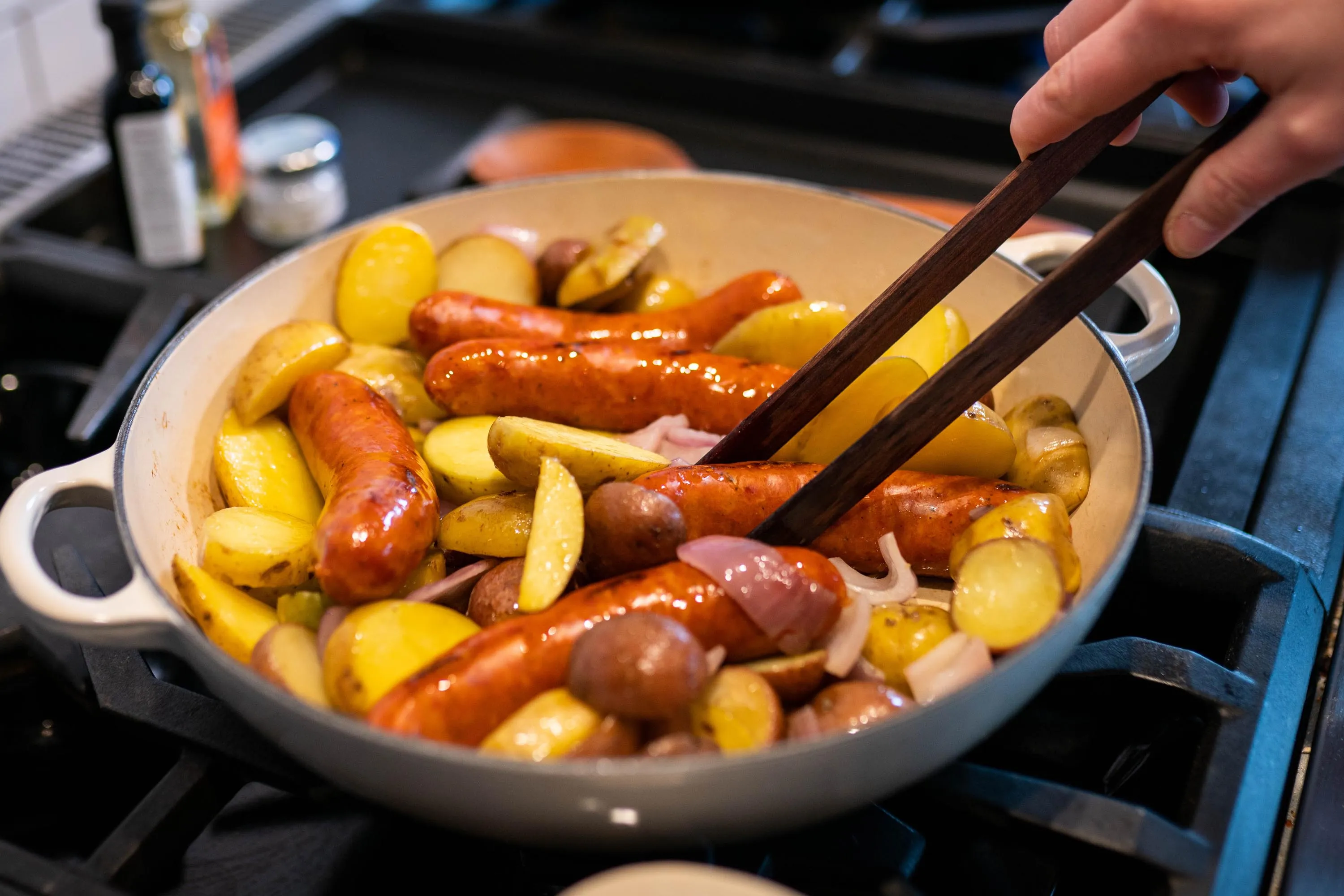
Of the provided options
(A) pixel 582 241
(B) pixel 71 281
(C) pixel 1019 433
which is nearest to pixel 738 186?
(A) pixel 582 241

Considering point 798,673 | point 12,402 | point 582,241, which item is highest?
point 582,241

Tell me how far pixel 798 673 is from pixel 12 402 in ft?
4.38

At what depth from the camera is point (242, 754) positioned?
917 mm

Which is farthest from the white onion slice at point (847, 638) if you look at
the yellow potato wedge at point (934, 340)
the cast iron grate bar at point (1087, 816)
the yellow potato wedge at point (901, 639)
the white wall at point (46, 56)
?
the white wall at point (46, 56)

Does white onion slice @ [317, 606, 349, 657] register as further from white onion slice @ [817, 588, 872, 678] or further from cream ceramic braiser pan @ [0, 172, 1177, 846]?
white onion slice @ [817, 588, 872, 678]

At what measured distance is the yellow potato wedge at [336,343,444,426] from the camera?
4.11ft

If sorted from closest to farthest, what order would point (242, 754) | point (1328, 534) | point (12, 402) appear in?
point (242, 754) → point (1328, 534) → point (12, 402)

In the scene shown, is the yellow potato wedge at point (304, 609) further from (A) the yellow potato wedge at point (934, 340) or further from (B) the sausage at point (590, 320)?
(A) the yellow potato wedge at point (934, 340)

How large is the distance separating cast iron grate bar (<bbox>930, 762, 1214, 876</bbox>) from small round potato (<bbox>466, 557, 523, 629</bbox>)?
1.30 ft

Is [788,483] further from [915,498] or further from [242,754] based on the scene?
[242,754]

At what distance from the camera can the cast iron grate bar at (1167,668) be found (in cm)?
93

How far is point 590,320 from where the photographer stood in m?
1.30

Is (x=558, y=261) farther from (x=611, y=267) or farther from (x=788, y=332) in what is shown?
(x=788, y=332)

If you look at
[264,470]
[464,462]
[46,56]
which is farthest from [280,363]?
[46,56]
